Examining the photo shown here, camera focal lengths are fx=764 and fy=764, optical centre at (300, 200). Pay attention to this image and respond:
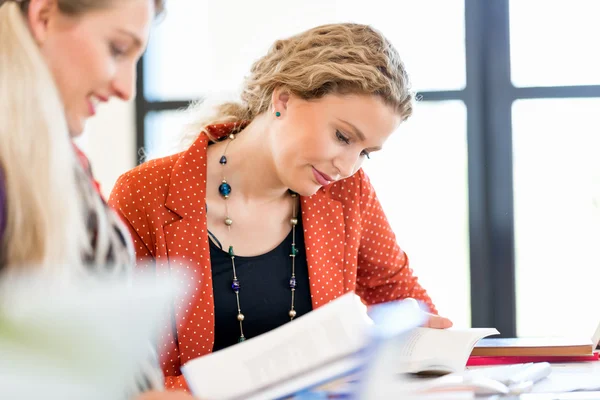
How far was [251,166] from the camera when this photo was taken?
5.03 ft

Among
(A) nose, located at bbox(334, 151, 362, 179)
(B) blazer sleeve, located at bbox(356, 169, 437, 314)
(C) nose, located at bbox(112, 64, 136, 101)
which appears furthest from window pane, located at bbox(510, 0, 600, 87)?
(C) nose, located at bbox(112, 64, 136, 101)

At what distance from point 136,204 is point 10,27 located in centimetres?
72

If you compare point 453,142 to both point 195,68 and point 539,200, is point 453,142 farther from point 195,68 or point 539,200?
point 195,68

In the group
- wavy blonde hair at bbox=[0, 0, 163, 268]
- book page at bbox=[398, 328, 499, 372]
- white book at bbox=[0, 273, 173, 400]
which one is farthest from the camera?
book page at bbox=[398, 328, 499, 372]

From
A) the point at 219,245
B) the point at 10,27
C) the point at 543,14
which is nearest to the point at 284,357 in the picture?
the point at 10,27

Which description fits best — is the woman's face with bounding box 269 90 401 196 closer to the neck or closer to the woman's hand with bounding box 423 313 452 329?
the neck

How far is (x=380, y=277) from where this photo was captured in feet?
5.60

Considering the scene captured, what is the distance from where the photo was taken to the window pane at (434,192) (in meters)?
2.69

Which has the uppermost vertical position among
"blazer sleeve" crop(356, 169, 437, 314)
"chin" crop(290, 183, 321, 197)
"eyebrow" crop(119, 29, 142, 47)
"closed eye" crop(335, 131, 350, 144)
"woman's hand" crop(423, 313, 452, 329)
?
"eyebrow" crop(119, 29, 142, 47)

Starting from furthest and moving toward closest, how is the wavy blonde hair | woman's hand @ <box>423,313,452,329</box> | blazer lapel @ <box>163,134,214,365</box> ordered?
woman's hand @ <box>423,313,452,329</box>, blazer lapel @ <box>163,134,214,365</box>, the wavy blonde hair

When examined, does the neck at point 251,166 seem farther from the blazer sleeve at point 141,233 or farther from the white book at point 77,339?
the white book at point 77,339

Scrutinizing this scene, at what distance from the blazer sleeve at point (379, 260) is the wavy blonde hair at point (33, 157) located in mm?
1016

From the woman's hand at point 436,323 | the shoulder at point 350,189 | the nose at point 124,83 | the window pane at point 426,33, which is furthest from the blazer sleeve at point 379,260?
the window pane at point 426,33

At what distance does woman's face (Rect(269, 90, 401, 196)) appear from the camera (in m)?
1.38
